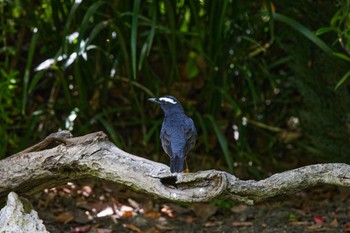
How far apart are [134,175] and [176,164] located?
0.34 m

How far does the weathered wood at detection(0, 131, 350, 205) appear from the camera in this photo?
10.2 ft

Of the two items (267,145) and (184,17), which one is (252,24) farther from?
(267,145)

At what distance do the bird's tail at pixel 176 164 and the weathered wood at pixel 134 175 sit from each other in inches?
4.6

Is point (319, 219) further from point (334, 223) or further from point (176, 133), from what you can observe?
point (176, 133)

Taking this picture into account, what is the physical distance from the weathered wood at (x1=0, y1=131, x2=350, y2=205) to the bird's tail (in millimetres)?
→ 117

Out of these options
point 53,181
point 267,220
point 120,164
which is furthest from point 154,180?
point 267,220

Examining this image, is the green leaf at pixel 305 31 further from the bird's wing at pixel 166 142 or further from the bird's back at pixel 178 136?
the bird's wing at pixel 166 142

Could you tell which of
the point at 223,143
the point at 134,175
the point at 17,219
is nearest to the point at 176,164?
the point at 134,175

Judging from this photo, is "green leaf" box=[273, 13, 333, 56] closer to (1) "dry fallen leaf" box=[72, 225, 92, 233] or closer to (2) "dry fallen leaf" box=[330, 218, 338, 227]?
(2) "dry fallen leaf" box=[330, 218, 338, 227]

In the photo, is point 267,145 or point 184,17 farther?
point 267,145

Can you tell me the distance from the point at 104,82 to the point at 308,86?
1.56 metres

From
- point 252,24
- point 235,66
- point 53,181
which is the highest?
point 252,24

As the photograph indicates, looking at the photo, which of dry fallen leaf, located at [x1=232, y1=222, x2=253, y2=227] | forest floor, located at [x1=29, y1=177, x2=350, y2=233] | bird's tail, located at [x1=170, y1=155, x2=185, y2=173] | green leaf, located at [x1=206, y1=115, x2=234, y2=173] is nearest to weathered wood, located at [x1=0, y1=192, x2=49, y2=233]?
bird's tail, located at [x1=170, y1=155, x2=185, y2=173]

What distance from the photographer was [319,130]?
522 centimetres
